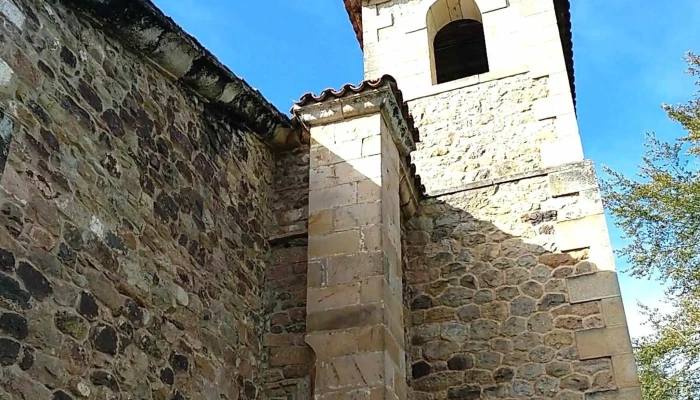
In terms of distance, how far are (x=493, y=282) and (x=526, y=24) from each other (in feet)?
11.4

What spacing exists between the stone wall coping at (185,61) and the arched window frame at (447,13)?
12.3ft

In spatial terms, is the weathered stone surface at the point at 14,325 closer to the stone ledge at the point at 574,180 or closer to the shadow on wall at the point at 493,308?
the shadow on wall at the point at 493,308

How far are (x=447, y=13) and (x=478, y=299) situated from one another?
4.47 m

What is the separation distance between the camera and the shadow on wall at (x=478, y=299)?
5.08 meters

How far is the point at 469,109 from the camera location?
294 inches

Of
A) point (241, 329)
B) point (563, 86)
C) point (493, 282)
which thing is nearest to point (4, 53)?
point (241, 329)

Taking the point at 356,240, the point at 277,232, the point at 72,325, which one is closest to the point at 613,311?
the point at 356,240

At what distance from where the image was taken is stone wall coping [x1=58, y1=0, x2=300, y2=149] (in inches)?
169

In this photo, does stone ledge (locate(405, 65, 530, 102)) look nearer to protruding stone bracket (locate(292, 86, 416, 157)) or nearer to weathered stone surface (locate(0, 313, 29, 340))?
protruding stone bracket (locate(292, 86, 416, 157))

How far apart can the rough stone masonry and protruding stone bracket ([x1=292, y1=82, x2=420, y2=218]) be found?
0.02 metres

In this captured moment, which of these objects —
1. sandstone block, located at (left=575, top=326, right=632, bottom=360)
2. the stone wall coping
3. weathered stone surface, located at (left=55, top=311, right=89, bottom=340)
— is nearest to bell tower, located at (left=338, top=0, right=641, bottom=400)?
sandstone block, located at (left=575, top=326, right=632, bottom=360)

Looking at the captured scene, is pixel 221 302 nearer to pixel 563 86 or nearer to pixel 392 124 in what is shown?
pixel 392 124

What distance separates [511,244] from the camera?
20.3 ft

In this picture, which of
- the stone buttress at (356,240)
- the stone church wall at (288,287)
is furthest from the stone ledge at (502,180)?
the stone church wall at (288,287)
